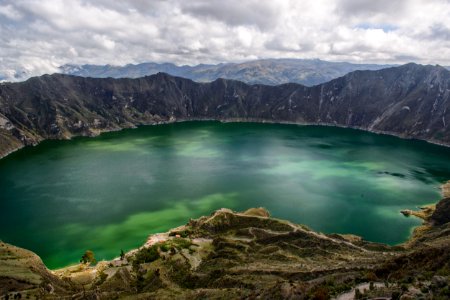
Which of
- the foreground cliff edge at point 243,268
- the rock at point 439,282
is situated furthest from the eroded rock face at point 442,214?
the rock at point 439,282

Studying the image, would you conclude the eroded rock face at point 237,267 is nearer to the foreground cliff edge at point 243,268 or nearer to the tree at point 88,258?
the foreground cliff edge at point 243,268

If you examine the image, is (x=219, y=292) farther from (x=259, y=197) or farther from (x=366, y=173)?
(x=366, y=173)

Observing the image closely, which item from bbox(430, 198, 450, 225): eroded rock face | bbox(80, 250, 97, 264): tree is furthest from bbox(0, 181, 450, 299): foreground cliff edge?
bbox(430, 198, 450, 225): eroded rock face

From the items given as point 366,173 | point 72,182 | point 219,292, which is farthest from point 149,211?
point 366,173

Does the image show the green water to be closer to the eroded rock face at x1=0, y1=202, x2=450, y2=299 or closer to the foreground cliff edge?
the foreground cliff edge

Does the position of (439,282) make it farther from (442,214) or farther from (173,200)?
(173,200)

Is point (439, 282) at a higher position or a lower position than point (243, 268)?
higher

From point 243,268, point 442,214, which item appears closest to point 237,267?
point 243,268

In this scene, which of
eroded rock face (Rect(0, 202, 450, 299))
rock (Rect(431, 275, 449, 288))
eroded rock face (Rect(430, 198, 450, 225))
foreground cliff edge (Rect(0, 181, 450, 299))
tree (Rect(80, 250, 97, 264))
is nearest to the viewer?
rock (Rect(431, 275, 449, 288))
